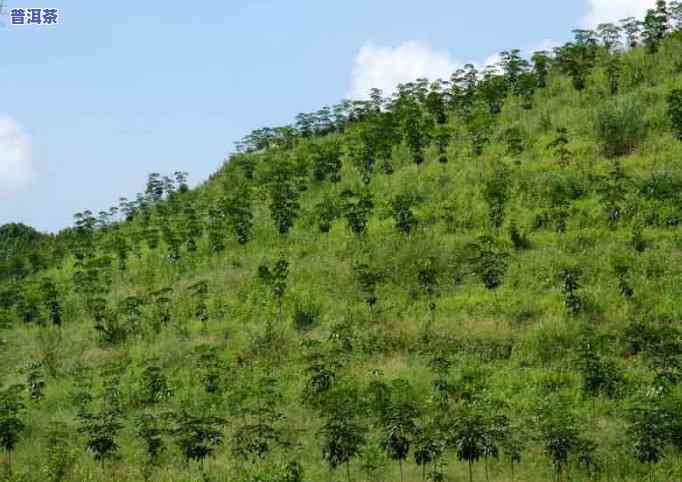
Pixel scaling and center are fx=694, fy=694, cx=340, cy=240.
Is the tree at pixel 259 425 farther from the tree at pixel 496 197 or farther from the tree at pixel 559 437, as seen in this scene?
the tree at pixel 496 197

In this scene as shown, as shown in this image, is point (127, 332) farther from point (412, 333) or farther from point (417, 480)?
point (417, 480)

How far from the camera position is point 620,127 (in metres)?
22.9

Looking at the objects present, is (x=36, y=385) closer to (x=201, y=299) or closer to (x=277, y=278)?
(x=201, y=299)

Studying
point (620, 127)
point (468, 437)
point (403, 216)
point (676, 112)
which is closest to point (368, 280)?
point (403, 216)

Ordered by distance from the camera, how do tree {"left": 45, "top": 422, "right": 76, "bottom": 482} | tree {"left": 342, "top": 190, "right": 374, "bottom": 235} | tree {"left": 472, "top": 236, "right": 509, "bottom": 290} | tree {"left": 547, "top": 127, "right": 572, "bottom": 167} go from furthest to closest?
tree {"left": 547, "top": 127, "right": 572, "bottom": 167} → tree {"left": 342, "top": 190, "right": 374, "bottom": 235} → tree {"left": 472, "top": 236, "right": 509, "bottom": 290} → tree {"left": 45, "top": 422, "right": 76, "bottom": 482}

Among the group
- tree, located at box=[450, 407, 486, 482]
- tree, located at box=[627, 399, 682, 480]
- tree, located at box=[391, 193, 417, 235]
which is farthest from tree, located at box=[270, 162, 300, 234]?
tree, located at box=[627, 399, 682, 480]

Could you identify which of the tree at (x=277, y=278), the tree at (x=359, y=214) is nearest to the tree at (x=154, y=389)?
the tree at (x=277, y=278)

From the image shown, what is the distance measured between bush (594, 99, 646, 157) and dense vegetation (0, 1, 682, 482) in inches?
3.2

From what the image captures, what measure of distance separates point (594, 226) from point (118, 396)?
1378 cm

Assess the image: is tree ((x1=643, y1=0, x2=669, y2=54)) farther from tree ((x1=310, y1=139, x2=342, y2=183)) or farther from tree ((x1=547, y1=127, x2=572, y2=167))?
tree ((x1=310, y1=139, x2=342, y2=183))

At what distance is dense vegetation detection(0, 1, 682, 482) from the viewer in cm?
1232

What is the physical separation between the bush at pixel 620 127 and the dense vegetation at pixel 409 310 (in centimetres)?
8

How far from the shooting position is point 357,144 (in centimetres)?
2989

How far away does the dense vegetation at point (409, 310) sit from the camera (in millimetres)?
12320
